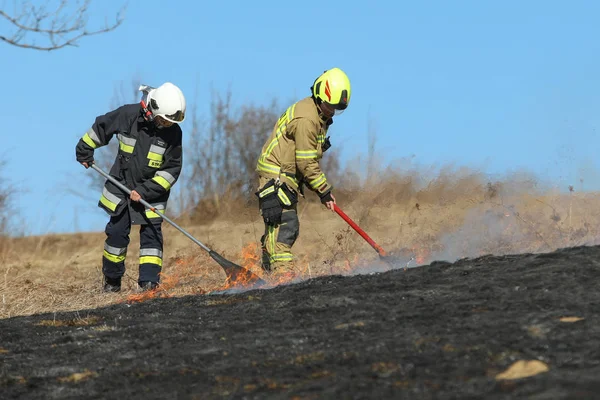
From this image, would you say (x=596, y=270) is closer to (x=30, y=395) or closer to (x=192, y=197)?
(x=30, y=395)

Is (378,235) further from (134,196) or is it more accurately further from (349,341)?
(349,341)

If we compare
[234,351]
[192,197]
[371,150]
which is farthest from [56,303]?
[192,197]

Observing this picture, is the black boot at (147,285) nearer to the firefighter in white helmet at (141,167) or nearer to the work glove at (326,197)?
the firefighter in white helmet at (141,167)

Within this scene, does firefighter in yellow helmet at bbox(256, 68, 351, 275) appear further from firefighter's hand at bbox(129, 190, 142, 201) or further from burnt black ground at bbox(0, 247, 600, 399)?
burnt black ground at bbox(0, 247, 600, 399)

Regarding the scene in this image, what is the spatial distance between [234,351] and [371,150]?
1275 centimetres

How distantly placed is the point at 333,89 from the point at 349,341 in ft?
14.9

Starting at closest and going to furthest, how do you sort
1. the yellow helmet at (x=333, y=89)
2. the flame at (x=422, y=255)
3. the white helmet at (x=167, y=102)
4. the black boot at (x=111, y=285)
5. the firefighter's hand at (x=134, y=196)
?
the yellow helmet at (x=333, y=89)
the flame at (x=422, y=255)
the white helmet at (x=167, y=102)
the firefighter's hand at (x=134, y=196)
the black boot at (x=111, y=285)

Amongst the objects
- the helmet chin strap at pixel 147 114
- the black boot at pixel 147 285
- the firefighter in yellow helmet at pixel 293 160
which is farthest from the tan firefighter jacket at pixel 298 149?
the black boot at pixel 147 285

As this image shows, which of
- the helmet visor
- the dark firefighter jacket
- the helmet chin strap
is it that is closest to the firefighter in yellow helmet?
the helmet visor

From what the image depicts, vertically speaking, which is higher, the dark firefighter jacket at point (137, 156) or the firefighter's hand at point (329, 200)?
the dark firefighter jacket at point (137, 156)

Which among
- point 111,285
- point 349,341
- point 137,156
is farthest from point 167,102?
point 349,341

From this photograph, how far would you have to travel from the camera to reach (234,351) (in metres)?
5.25

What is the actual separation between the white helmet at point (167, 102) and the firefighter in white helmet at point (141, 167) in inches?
0.4

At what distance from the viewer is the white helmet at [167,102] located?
384 inches
